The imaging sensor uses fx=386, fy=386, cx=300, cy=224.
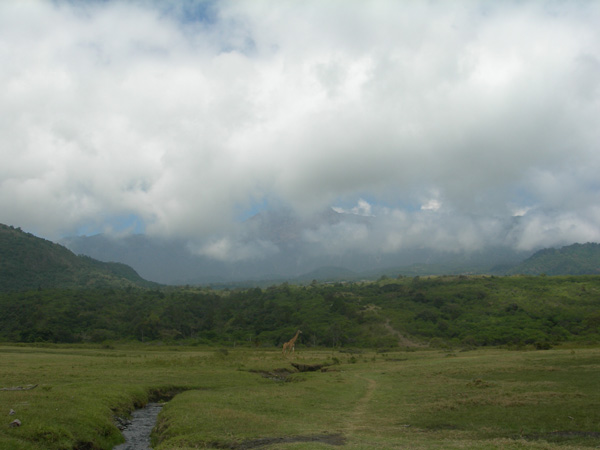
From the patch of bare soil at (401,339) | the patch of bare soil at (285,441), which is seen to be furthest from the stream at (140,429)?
the patch of bare soil at (401,339)

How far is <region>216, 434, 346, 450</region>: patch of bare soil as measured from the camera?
19703 mm

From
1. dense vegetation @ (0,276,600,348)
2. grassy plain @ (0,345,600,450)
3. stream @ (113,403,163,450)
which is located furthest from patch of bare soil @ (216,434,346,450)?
dense vegetation @ (0,276,600,348)

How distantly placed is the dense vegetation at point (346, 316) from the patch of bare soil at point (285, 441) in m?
90.9

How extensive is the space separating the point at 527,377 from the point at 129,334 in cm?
13033

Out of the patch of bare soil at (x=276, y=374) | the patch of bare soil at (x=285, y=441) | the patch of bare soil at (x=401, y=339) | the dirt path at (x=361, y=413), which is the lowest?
the patch of bare soil at (x=401, y=339)

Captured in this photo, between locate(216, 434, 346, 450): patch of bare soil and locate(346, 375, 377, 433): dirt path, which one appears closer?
locate(216, 434, 346, 450): patch of bare soil

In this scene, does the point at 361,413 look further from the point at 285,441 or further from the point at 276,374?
the point at 276,374

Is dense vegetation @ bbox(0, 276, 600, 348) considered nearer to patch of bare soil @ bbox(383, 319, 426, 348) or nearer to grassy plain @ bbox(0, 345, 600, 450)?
patch of bare soil @ bbox(383, 319, 426, 348)

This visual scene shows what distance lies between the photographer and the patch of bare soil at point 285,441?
64.6 feet

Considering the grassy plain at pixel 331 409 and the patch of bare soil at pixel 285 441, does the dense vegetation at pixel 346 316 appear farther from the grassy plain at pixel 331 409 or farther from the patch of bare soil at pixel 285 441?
the patch of bare soil at pixel 285 441

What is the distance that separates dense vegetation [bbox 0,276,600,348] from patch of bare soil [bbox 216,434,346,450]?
90.9 metres

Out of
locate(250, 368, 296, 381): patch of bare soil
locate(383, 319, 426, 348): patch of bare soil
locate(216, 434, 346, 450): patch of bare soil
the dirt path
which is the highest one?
locate(216, 434, 346, 450): patch of bare soil

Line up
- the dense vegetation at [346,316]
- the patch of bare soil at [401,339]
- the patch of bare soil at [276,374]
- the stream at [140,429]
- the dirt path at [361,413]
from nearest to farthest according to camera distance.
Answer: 1. the stream at [140,429]
2. the dirt path at [361,413]
3. the patch of bare soil at [276,374]
4. the patch of bare soil at [401,339]
5. the dense vegetation at [346,316]

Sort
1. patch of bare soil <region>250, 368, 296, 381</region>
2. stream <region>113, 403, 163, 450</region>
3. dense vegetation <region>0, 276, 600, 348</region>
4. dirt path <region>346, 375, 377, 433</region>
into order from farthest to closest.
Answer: dense vegetation <region>0, 276, 600, 348</region>, patch of bare soil <region>250, 368, 296, 381</region>, dirt path <region>346, 375, 377, 433</region>, stream <region>113, 403, 163, 450</region>
